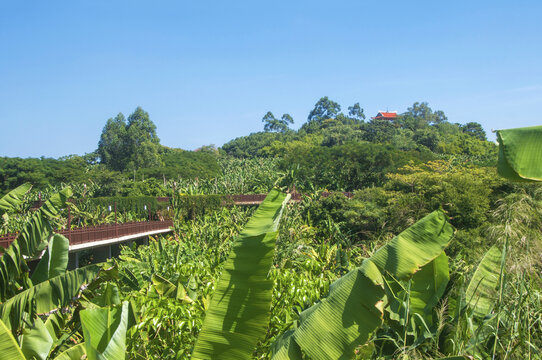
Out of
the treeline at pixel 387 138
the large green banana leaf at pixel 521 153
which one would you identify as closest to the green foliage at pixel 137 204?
the treeline at pixel 387 138

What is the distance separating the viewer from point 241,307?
3.17 m

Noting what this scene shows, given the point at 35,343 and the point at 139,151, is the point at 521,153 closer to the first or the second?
the point at 35,343

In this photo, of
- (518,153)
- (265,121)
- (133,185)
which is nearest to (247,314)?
(518,153)

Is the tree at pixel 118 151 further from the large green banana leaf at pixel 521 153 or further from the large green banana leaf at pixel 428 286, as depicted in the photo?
the large green banana leaf at pixel 521 153

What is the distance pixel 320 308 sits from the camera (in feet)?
11.1

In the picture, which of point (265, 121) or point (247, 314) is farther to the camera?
point (265, 121)

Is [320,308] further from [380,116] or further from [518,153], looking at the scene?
[380,116]

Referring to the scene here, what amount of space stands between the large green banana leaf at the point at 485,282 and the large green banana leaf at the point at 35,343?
409cm

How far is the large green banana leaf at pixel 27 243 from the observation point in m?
4.72

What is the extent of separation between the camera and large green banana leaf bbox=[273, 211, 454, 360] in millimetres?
3213

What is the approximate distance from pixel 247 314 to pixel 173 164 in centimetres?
5572

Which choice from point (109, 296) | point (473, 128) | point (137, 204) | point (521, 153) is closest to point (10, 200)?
point (109, 296)

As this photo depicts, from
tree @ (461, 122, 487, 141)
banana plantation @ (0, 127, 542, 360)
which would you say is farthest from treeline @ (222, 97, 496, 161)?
banana plantation @ (0, 127, 542, 360)

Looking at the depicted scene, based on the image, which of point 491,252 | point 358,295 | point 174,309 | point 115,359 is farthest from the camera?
point 174,309
